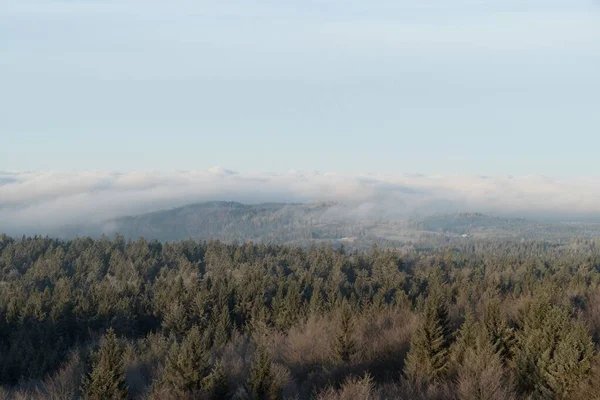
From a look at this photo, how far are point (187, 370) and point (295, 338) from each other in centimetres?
2274

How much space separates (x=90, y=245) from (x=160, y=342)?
113 m

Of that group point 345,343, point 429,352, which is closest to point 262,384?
point 429,352

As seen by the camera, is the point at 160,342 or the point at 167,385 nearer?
the point at 167,385

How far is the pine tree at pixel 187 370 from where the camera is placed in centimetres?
3406

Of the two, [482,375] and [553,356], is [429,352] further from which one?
[553,356]

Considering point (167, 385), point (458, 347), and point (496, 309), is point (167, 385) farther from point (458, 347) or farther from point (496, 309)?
point (496, 309)

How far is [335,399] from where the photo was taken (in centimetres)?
3067

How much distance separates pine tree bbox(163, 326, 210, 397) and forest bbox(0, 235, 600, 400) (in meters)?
0.07

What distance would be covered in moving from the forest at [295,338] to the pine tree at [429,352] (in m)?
0.09

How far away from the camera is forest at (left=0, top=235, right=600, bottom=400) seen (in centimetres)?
3275

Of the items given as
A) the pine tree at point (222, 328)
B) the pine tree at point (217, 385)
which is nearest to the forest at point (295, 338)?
the pine tree at point (217, 385)

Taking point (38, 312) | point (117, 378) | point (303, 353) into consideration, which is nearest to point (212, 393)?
point (117, 378)

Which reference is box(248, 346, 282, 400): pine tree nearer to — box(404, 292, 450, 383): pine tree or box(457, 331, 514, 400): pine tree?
box(457, 331, 514, 400): pine tree

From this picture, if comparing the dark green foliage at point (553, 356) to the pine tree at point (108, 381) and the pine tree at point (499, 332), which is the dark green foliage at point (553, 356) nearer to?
the pine tree at point (499, 332)
